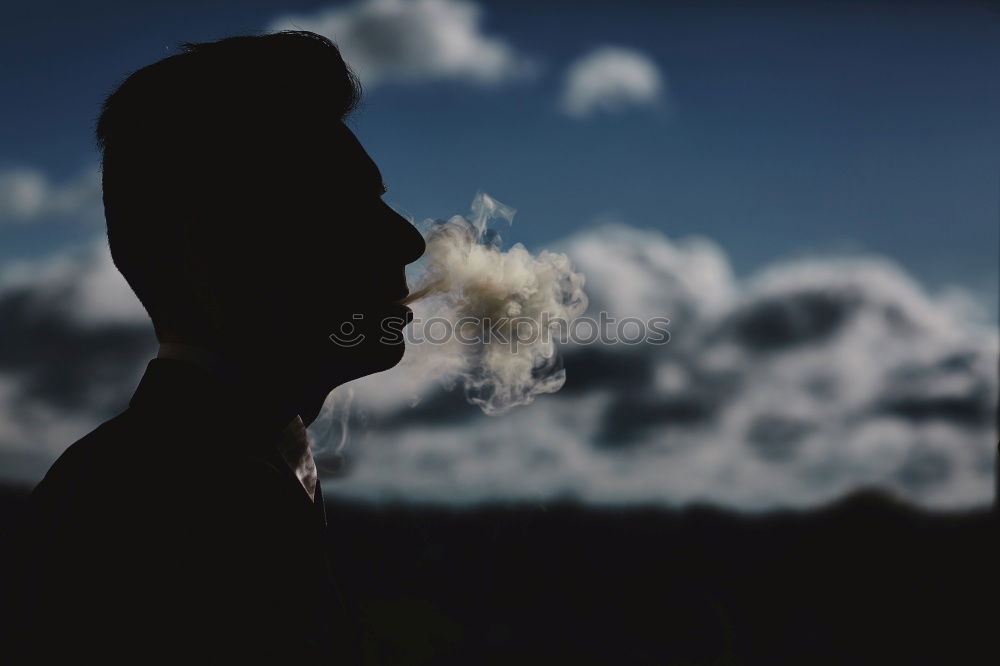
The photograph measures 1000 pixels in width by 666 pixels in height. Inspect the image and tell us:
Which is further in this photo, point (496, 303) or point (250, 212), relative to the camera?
point (496, 303)

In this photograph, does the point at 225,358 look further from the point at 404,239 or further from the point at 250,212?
the point at 404,239

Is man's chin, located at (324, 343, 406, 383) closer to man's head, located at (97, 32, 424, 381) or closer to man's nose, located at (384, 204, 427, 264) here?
man's head, located at (97, 32, 424, 381)

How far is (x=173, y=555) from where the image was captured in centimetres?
223

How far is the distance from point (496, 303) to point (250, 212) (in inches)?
56.1

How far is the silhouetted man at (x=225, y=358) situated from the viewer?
223cm

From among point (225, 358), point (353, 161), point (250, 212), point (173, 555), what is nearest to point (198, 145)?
point (250, 212)

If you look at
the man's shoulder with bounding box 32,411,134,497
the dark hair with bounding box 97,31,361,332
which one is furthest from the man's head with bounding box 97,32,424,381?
the man's shoulder with bounding box 32,411,134,497

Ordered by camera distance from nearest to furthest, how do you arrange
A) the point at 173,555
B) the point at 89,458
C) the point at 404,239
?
the point at 173,555
the point at 89,458
the point at 404,239

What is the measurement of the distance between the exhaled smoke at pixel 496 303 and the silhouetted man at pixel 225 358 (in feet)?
2.46

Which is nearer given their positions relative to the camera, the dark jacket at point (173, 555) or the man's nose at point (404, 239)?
the dark jacket at point (173, 555)

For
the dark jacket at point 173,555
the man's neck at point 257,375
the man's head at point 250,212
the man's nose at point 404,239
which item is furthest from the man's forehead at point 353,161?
the dark jacket at point 173,555

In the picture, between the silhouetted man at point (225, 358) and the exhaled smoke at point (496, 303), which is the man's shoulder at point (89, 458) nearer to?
the silhouetted man at point (225, 358)

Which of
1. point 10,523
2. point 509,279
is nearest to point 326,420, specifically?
point 509,279

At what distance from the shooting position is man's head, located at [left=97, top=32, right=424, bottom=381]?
116 inches
